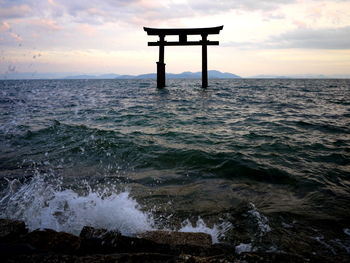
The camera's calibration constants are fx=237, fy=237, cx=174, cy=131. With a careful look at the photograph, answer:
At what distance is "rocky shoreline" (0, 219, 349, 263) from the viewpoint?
1.83m

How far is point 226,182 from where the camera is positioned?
420 cm

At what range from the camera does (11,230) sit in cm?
233

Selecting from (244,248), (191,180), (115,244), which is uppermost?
(115,244)

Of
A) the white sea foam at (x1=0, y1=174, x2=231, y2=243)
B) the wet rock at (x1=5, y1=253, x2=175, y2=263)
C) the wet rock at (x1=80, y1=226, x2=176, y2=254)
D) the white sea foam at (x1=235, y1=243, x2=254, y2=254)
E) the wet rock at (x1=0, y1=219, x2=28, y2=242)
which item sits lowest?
the white sea foam at (x1=235, y1=243, x2=254, y2=254)

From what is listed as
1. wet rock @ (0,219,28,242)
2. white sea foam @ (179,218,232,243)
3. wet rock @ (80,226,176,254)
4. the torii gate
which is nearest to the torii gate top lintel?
the torii gate

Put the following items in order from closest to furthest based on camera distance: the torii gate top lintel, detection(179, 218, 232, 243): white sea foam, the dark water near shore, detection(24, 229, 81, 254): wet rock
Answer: detection(24, 229, 81, 254): wet rock < detection(179, 218, 232, 243): white sea foam < the dark water near shore < the torii gate top lintel

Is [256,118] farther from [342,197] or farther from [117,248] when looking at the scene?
[117,248]

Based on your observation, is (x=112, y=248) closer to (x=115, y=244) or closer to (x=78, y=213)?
(x=115, y=244)

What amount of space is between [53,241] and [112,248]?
528 millimetres

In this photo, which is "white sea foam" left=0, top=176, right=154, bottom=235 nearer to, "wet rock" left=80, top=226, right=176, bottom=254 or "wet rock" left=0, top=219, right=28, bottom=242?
"wet rock" left=0, top=219, right=28, bottom=242

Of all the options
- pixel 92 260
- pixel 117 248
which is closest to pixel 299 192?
pixel 117 248

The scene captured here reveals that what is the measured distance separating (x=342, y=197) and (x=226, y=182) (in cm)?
174

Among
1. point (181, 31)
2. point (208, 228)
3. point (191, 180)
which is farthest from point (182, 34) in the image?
point (208, 228)

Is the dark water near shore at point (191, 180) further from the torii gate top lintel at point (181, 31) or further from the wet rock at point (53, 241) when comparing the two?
the torii gate top lintel at point (181, 31)
